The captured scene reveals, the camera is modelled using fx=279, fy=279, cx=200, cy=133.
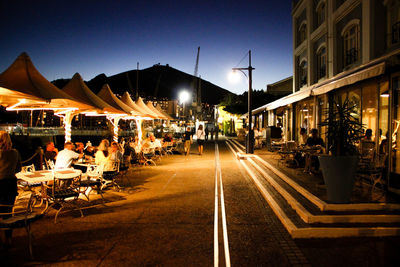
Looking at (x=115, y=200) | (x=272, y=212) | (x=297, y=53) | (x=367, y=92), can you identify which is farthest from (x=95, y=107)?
(x=297, y=53)

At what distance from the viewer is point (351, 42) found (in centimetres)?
1334

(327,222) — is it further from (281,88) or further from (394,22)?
(281,88)

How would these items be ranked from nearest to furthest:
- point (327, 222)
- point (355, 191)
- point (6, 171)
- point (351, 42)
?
point (6, 171), point (327, 222), point (355, 191), point (351, 42)

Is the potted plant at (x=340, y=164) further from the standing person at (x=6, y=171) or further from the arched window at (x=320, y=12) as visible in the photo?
the arched window at (x=320, y=12)

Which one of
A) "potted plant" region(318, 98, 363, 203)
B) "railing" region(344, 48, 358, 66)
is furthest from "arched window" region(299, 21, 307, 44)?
"potted plant" region(318, 98, 363, 203)

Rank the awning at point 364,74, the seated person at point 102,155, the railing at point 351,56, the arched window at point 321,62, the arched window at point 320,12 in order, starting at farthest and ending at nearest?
the arched window at point 320,12
the arched window at point 321,62
the railing at point 351,56
the seated person at point 102,155
the awning at point 364,74

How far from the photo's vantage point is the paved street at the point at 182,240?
3.87m

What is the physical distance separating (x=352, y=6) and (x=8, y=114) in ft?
314

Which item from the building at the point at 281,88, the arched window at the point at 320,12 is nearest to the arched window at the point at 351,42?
the arched window at the point at 320,12

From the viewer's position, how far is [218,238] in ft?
15.2

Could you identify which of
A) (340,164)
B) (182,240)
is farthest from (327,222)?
(182,240)

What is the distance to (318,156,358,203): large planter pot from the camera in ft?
17.9

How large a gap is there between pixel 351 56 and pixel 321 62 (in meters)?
3.83

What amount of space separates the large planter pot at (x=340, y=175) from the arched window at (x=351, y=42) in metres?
9.11
